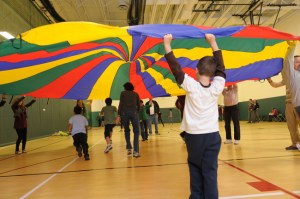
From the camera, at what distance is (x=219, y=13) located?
11.6 meters

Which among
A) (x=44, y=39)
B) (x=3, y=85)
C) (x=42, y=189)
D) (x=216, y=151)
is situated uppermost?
(x=44, y=39)

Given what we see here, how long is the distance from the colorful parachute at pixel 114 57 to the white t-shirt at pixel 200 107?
3.29 feet

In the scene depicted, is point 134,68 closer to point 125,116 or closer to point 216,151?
point 125,116

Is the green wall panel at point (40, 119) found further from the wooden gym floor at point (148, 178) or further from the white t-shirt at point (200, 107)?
the white t-shirt at point (200, 107)

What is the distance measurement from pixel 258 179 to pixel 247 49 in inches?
69.2

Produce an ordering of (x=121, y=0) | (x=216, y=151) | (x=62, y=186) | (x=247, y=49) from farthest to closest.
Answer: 1. (x=121, y=0)
2. (x=247, y=49)
3. (x=62, y=186)
4. (x=216, y=151)

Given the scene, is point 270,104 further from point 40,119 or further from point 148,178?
point 148,178

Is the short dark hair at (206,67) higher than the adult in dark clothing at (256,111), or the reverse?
the short dark hair at (206,67)

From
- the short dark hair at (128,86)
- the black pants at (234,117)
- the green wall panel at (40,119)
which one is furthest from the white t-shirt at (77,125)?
the green wall panel at (40,119)

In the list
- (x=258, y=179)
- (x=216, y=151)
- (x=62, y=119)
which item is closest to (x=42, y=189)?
(x=216, y=151)

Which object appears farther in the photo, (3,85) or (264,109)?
(264,109)

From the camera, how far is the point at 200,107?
5.74ft

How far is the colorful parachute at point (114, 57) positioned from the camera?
109 inches

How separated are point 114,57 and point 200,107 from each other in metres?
2.39
